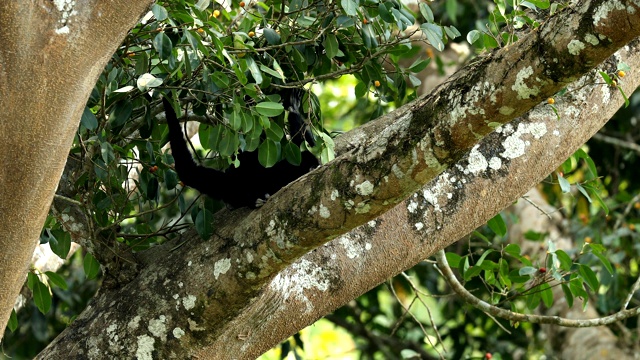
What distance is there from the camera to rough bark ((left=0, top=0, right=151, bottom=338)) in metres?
1.74

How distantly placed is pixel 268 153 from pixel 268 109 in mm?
213

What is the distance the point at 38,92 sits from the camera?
5.79 feet

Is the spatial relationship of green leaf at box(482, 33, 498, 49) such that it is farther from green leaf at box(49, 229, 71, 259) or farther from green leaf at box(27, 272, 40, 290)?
green leaf at box(27, 272, 40, 290)

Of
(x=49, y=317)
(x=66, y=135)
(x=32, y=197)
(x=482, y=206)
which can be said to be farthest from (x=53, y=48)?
(x=49, y=317)

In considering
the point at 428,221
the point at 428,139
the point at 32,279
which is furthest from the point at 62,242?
the point at 428,139

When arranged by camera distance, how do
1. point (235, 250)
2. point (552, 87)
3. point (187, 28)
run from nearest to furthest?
point (552, 87)
point (187, 28)
point (235, 250)

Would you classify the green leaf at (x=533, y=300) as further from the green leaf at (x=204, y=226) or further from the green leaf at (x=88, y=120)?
the green leaf at (x=88, y=120)

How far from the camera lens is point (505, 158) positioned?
263 centimetres

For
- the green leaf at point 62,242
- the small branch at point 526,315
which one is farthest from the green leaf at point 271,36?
the small branch at point 526,315

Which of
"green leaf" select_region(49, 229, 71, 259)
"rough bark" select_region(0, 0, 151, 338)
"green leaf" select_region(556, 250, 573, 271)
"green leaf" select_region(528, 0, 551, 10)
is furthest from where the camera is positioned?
"green leaf" select_region(556, 250, 573, 271)

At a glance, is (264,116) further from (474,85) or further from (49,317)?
(49,317)

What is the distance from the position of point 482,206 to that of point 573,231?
2904 mm

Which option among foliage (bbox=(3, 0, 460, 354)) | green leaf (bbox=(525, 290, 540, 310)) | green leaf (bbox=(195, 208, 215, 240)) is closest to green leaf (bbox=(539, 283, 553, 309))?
green leaf (bbox=(525, 290, 540, 310))

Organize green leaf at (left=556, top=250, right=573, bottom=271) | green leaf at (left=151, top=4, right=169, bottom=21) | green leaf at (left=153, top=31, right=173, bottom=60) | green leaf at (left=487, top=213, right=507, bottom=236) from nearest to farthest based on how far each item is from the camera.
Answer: green leaf at (left=151, top=4, right=169, bottom=21) → green leaf at (left=153, top=31, right=173, bottom=60) → green leaf at (left=556, top=250, right=573, bottom=271) → green leaf at (left=487, top=213, right=507, bottom=236)
